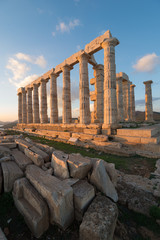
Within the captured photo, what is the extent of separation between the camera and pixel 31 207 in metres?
2.15

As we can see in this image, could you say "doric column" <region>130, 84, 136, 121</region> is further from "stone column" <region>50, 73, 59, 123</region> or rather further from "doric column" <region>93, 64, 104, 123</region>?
"stone column" <region>50, 73, 59, 123</region>

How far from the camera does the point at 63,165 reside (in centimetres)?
288

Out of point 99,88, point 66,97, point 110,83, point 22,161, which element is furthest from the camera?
point 99,88

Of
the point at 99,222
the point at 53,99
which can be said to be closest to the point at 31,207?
the point at 99,222

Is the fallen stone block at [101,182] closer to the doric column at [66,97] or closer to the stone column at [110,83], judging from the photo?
the stone column at [110,83]

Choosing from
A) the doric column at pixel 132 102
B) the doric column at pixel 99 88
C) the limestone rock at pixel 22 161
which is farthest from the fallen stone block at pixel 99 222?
the doric column at pixel 132 102

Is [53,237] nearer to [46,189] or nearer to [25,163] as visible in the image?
[46,189]

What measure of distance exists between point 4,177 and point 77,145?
6914 millimetres

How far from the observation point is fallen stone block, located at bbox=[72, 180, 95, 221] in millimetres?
2102

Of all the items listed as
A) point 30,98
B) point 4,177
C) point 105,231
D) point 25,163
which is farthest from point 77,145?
point 30,98

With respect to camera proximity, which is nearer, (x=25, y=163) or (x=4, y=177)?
(x=4, y=177)

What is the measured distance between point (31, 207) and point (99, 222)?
55.2 inches

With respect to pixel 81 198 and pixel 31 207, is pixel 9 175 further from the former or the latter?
pixel 81 198

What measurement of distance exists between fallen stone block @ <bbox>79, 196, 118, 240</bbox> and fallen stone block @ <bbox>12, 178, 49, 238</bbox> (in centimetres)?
75
